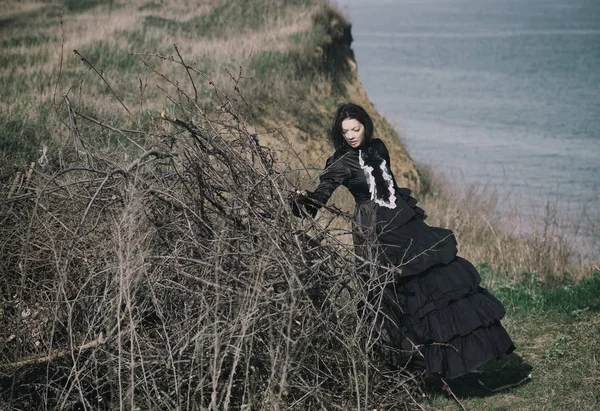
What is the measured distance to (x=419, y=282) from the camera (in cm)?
538

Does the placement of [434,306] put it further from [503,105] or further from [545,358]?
[503,105]

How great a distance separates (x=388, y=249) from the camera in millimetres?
5469

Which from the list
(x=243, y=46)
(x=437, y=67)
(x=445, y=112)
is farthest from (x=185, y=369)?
(x=437, y=67)

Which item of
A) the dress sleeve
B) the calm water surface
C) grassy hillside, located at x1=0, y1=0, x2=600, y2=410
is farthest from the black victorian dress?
the calm water surface

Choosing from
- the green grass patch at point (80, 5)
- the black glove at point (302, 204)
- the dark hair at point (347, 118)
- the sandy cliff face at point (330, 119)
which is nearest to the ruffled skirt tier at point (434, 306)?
the black glove at point (302, 204)

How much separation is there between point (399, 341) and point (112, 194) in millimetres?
2071

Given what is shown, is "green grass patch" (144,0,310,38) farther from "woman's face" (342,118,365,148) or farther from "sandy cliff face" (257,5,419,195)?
"woman's face" (342,118,365,148)

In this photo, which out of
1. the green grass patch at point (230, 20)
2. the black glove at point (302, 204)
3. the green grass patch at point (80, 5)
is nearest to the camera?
the black glove at point (302, 204)

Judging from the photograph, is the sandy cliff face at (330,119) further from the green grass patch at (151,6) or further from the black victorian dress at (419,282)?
the green grass patch at (151,6)

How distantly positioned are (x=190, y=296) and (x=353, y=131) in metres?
1.81

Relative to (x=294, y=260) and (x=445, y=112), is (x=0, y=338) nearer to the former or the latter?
(x=294, y=260)

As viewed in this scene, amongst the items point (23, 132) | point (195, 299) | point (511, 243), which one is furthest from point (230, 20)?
point (195, 299)

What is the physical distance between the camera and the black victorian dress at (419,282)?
207 inches

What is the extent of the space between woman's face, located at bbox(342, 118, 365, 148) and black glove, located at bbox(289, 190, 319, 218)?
75cm
